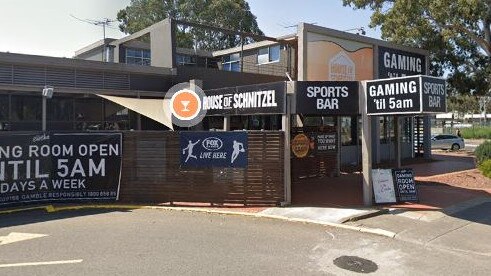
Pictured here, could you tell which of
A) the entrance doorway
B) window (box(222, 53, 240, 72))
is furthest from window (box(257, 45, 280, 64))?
the entrance doorway

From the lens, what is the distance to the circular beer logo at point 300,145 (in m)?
15.7

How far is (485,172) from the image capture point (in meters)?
17.3

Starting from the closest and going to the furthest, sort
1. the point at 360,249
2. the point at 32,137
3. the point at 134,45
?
the point at 360,249, the point at 32,137, the point at 134,45

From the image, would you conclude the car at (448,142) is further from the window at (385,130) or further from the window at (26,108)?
the window at (26,108)

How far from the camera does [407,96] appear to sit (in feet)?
34.4

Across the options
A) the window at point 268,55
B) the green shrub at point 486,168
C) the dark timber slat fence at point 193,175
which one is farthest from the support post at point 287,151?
the window at point 268,55

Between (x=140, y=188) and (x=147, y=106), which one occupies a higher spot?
(x=147, y=106)

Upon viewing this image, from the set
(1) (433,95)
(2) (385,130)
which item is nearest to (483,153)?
(2) (385,130)

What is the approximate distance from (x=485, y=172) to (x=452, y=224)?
8.37 meters

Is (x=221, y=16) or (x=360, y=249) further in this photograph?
(x=221, y=16)

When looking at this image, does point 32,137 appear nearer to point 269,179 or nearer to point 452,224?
point 269,179

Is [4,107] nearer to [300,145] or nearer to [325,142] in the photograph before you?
[300,145]


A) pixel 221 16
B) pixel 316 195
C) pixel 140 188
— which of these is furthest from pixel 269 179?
pixel 221 16

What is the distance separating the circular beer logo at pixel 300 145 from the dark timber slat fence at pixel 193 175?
159 inches
